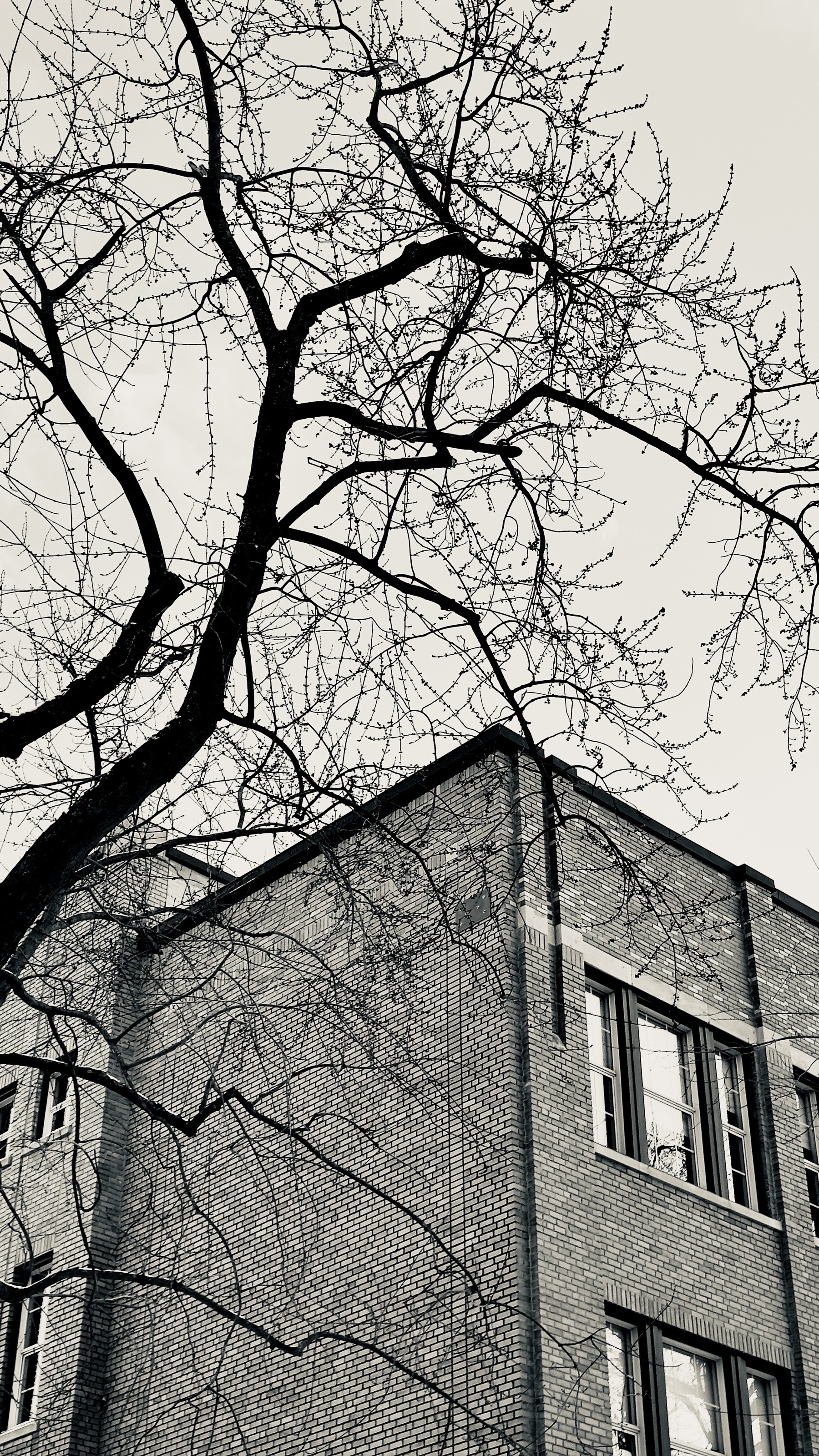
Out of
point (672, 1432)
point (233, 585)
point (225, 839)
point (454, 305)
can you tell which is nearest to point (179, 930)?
point (225, 839)

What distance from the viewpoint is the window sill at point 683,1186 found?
1530 cm

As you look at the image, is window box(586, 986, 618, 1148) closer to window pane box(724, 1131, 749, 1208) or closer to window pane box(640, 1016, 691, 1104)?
window pane box(640, 1016, 691, 1104)

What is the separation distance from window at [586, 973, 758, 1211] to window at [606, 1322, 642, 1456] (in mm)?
1701

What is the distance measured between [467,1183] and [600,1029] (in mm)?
2525

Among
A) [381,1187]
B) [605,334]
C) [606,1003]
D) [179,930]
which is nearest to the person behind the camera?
[605,334]

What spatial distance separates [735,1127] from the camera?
17422 mm

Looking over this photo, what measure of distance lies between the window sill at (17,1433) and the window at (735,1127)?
8253 millimetres

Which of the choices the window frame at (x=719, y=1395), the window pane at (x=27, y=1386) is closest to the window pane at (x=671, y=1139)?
the window frame at (x=719, y=1395)

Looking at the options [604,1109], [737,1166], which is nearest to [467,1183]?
[604,1109]

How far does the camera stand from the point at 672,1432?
14805mm

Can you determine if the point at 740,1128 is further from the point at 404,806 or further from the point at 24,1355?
the point at 24,1355

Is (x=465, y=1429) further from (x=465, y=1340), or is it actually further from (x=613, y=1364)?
(x=613, y=1364)

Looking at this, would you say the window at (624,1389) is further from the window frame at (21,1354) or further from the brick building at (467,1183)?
the window frame at (21,1354)

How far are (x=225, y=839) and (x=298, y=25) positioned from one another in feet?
14.1
